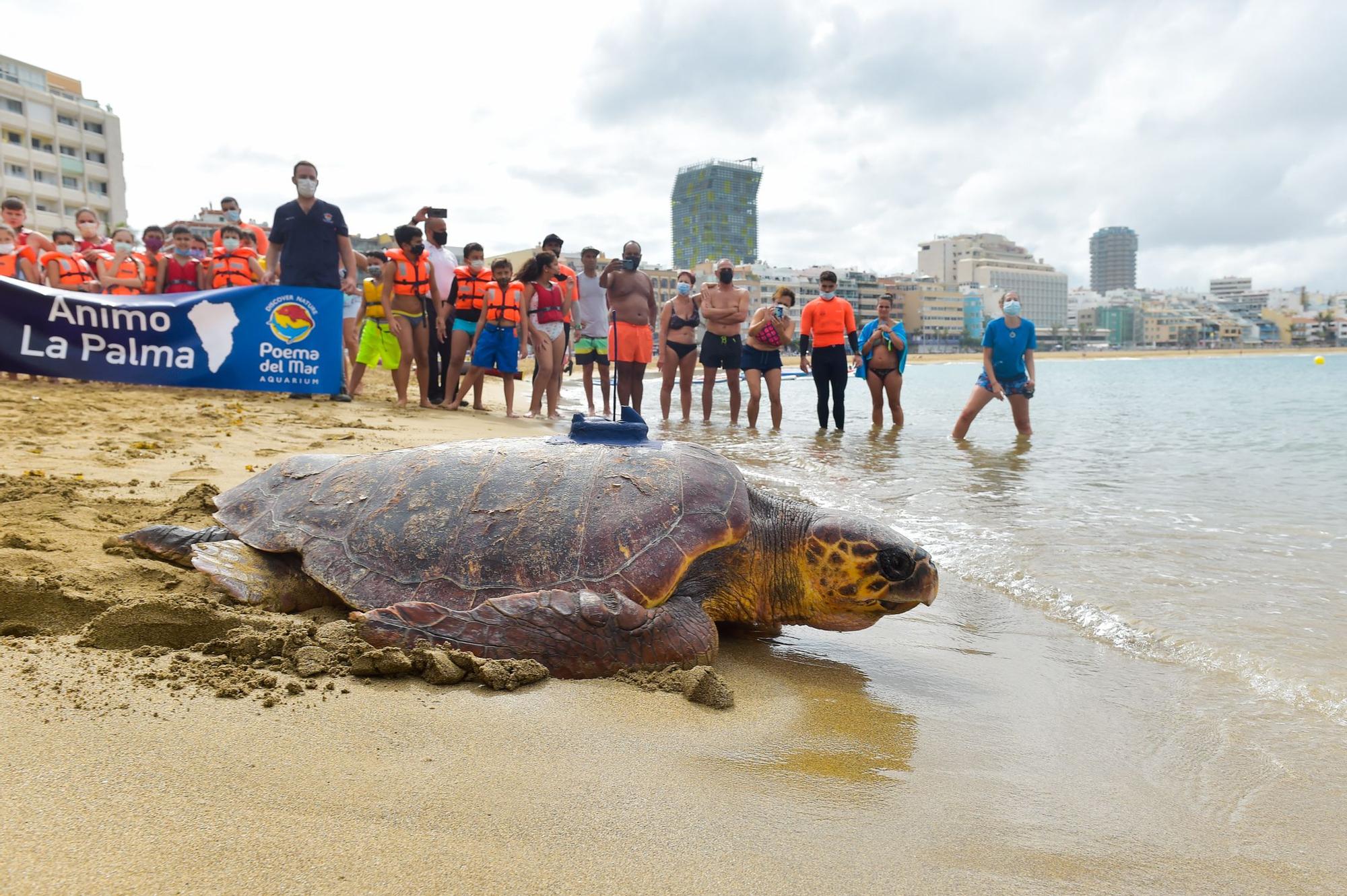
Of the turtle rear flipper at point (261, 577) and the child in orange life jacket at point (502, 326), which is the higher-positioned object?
the child in orange life jacket at point (502, 326)

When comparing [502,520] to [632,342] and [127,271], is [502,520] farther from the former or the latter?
[127,271]

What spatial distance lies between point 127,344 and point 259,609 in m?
6.62

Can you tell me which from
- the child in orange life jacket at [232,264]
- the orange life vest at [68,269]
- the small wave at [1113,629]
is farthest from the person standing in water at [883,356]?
the orange life vest at [68,269]

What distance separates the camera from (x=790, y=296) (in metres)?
10.3

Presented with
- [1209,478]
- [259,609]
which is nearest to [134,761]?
[259,609]

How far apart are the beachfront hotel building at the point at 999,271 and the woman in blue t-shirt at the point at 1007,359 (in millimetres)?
166156

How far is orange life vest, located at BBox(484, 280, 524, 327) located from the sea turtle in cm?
588

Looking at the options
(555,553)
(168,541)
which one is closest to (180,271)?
(168,541)

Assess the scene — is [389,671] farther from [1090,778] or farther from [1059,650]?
[1059,650]

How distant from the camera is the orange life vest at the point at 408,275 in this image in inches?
329

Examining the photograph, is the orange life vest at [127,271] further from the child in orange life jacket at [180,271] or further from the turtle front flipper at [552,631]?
the turtle front flipper at [552,631]

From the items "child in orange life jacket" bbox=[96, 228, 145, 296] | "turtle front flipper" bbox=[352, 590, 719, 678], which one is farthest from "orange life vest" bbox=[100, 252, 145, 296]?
"turtle front flipper" bbox=[352, 590, 719, 678]

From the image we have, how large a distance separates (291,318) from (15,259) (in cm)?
369

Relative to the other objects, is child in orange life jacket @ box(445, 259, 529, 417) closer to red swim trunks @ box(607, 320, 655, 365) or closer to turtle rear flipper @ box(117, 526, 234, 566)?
red swim trunks @ box(607, 320, 655, 365)
